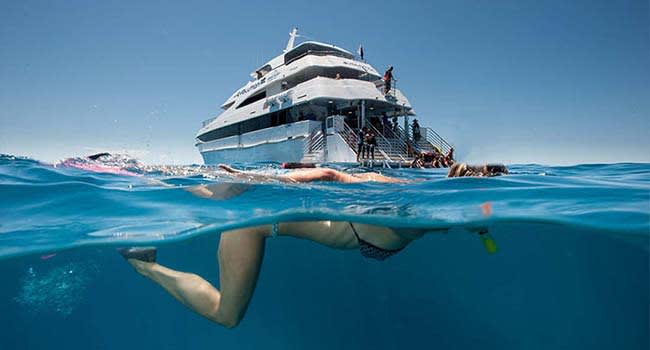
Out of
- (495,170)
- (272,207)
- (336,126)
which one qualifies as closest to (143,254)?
(272,207)

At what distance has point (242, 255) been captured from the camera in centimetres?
285

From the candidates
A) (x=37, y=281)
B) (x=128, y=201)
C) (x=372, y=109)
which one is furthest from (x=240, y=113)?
(x=128, y=201)

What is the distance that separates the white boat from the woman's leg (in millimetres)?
16460

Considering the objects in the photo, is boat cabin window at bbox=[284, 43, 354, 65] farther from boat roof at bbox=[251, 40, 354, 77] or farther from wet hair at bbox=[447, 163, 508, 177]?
wet hair at bbox=[447, 163, 508, 177]

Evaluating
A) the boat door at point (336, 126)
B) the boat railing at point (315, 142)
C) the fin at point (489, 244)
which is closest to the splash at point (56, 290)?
the fin at point (489, 244)

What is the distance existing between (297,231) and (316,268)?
739cm

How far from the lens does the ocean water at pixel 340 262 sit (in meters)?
4.36

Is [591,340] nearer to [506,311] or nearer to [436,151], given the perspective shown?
[506,311]

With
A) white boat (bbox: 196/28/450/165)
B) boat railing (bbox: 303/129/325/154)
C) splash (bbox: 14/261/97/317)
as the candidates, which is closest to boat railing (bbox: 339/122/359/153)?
white boat (bbox: 196/28/450/165)

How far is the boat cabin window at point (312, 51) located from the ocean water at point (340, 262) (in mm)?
22498

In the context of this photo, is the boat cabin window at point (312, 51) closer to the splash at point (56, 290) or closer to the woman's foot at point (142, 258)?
the splash at point (56, 290)

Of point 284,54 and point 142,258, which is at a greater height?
point 284,54

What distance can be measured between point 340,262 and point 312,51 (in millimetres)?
22936

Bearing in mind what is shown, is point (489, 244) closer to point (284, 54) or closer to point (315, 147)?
point (315, 147)
